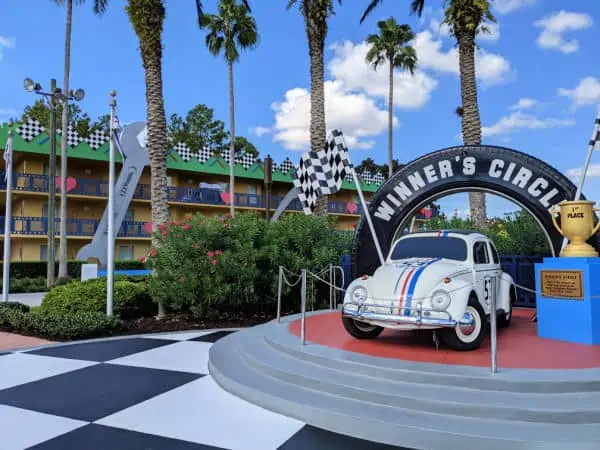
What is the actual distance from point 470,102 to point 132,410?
507 inches

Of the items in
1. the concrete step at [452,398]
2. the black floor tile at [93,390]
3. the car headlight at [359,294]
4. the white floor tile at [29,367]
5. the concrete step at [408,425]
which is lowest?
the white floor tile at [29,367]

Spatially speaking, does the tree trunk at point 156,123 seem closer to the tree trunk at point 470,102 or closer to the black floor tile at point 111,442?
the black floor tile at point 111,442

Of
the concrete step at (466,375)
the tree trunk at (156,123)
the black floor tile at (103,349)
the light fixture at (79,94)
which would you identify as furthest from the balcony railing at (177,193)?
the concrete step at (466,375)

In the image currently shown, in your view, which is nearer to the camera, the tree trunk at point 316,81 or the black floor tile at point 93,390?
the black floor tile at point 93,390

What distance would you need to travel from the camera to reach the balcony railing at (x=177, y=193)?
23797mm

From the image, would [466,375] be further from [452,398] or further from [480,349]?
A: [480,349]

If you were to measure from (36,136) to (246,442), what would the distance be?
2441 cm

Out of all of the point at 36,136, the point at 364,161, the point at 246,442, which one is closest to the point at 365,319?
the point at 246,442

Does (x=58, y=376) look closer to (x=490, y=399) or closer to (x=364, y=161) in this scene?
(x=490, y=399)

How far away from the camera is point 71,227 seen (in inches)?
990

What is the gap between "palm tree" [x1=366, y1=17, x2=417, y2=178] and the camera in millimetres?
32531

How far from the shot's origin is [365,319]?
19.5ft

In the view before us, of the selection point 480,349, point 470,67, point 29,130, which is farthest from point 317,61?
point 29,130

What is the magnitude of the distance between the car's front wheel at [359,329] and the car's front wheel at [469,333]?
1154mm
